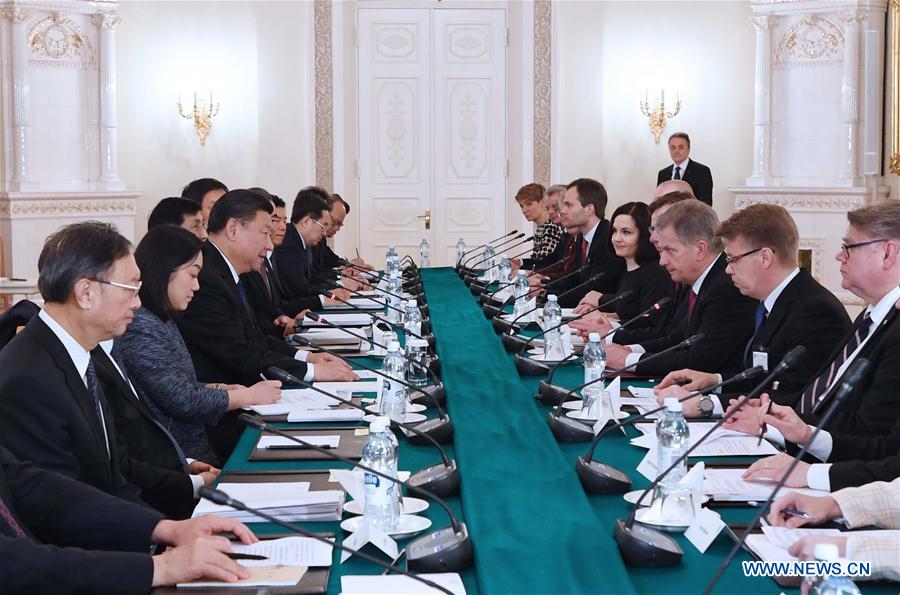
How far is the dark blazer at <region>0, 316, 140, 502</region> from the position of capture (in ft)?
7.30

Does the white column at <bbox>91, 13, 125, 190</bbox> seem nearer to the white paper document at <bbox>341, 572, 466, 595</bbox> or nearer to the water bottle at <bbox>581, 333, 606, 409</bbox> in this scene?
the water bottle at <bbox>581, 333, 606, 409</bbox>

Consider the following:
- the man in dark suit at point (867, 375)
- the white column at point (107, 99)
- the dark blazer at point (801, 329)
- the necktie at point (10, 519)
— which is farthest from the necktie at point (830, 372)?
the white column at point (107, 99)

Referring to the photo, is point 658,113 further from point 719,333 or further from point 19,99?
point 719,333

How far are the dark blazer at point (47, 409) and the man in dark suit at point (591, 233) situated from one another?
14.1 feet

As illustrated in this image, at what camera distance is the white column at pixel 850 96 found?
9.16 meters

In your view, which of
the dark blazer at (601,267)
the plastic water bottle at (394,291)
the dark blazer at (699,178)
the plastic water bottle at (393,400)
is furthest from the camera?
the dark blazer at (699,178)

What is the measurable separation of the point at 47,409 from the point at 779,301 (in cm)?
218

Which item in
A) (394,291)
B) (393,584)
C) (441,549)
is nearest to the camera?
(393,584)

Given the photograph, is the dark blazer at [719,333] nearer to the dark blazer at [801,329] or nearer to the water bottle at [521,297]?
the dark blazer at [801,329]

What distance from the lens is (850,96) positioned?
30.3ft

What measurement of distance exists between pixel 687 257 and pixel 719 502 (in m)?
1.90

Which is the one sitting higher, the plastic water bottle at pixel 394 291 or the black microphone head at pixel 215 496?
the black microphone head at pixel 215 496

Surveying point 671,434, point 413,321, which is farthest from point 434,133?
point 671,434

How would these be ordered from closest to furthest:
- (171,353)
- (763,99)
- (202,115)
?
(171,353) < (763,99) < (202,115)
